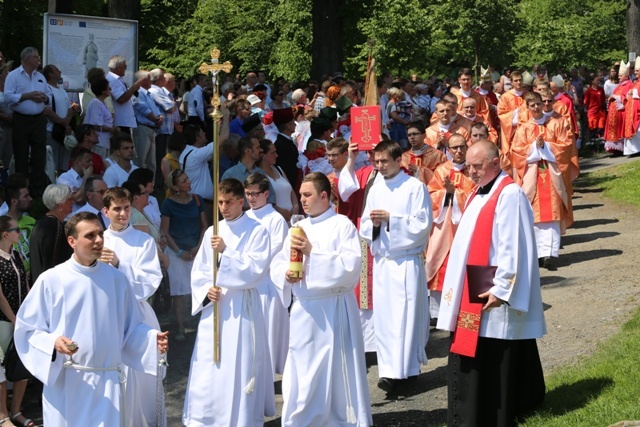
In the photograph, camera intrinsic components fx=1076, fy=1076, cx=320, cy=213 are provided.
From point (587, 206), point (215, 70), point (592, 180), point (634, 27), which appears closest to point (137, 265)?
point (215, 70)

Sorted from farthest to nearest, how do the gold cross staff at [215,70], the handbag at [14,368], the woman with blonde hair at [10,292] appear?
the woman with blonde hair at [10,292]
the gold cross staff at [215,70]
the handbag at [14,368]

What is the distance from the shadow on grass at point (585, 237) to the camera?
15602 millimetres

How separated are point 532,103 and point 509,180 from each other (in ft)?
21.9

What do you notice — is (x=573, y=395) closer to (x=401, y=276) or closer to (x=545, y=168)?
(x=401, y=276)

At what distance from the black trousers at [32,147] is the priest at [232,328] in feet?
19.8

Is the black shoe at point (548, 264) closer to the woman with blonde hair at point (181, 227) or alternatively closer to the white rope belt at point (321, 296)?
the woman with blonde hair at point (181, 227)

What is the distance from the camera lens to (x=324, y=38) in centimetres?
2558

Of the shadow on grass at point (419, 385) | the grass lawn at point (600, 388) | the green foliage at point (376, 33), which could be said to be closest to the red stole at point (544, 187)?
the grass lawn at point (600, 388)

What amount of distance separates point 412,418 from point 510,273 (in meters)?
1.98

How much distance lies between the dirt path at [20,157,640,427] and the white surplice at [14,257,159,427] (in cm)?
224

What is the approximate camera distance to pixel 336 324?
8.47 m

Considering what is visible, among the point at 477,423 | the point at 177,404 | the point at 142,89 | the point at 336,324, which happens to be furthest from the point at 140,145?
the point at 477,423

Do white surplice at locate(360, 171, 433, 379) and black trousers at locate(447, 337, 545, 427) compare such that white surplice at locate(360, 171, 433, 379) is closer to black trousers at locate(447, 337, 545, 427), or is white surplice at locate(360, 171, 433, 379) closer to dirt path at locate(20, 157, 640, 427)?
dirt path at locate(20, 157, 640, 427)

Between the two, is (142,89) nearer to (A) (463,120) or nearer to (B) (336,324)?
(A) (463,120)
